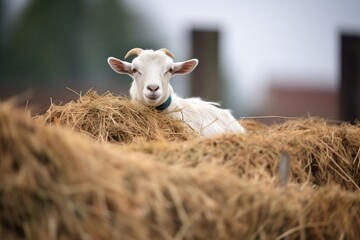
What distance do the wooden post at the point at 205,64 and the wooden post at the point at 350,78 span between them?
1.96 meters

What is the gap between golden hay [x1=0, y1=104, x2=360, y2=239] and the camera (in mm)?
2986

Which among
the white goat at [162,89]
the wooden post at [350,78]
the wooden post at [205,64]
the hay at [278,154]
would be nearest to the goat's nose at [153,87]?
the white goat at [162,89]

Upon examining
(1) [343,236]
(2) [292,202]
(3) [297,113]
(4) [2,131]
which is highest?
(4) [2,131]

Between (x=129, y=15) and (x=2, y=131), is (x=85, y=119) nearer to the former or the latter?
(x=2, y=131)

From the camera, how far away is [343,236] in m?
3.87

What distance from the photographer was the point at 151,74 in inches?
261

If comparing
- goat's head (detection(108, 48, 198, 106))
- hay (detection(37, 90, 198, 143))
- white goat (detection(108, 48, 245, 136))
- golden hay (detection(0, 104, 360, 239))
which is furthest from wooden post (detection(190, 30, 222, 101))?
golden hay (detection(0, 104, 360, 239))

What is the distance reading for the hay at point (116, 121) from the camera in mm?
5781

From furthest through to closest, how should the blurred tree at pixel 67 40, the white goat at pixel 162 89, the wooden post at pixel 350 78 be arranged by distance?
the blurred tree at pixel 67 40 < the wooden post at pixel 350 78 < the white goat at pixel 162 89

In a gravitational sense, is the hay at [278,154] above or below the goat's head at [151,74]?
below

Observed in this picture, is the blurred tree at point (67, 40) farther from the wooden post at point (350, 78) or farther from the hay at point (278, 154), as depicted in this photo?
the hay at point (278, 154)

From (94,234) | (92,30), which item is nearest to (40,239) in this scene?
(94,234)

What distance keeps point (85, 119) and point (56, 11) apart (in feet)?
81.1

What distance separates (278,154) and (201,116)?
2734 millimetres
